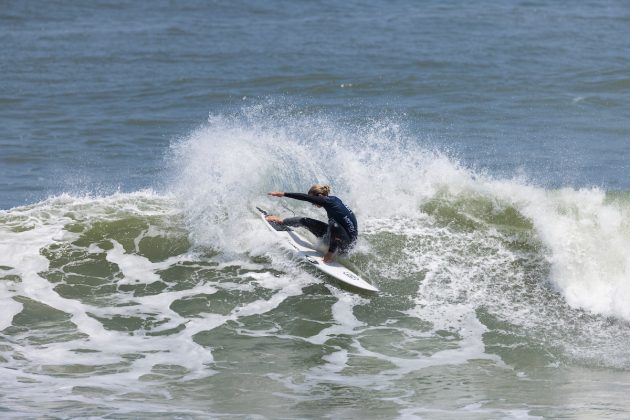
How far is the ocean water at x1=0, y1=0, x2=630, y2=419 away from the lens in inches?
405

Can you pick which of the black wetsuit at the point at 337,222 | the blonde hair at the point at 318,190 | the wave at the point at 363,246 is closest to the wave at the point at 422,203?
the wave at the point at 363,246

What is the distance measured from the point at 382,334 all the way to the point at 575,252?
363cm

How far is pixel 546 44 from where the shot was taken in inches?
1221

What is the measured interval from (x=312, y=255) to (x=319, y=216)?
78.8 inches

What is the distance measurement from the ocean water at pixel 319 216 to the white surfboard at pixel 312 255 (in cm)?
17

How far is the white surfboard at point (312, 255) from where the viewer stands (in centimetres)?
1312

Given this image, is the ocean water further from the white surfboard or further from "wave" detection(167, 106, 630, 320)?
the white surfboard

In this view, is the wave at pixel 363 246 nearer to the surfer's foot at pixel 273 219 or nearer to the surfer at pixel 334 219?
the surfer's foot at pixel 273 219

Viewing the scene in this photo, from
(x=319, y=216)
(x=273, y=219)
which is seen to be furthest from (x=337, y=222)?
(x=319, y=216)

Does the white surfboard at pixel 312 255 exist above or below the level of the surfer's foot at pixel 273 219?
below

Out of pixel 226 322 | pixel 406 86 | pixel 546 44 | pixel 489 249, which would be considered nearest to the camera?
pixel 226 322

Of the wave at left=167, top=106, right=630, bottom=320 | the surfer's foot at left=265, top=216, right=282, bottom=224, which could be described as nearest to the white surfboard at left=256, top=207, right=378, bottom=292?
the surfer's foot at left=265, top=216, right=282, bottom=224

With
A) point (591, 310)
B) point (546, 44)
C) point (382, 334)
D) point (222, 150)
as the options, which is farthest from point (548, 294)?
point (546, 44)

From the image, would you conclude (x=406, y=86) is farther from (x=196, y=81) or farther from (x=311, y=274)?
(x=311, y=274)
